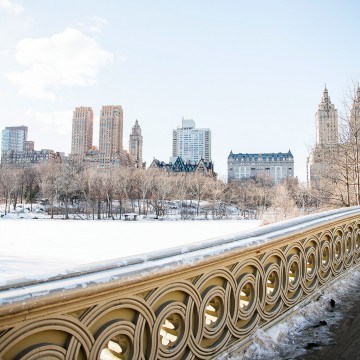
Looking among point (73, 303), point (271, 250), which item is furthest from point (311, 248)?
point (73, 303)

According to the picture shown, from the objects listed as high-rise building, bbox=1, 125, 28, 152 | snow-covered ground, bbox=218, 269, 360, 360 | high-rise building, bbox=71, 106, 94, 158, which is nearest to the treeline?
snow-covered ground, bbox=218, 269, 360, 360

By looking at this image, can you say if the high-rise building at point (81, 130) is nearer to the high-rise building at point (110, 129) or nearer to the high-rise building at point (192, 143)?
the high-rise building at point (110, 129)

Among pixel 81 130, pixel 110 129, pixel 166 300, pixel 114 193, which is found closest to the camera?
pixel 166 300

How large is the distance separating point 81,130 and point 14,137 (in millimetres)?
35728

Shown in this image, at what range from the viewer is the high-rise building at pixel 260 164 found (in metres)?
133

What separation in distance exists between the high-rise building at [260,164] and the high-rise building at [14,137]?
3679 inches

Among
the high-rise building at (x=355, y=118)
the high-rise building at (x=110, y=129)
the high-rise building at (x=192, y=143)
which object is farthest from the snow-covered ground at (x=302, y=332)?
the high-rise building at (x=192, y=143)

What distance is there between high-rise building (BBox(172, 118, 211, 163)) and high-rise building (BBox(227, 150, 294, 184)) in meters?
20.4

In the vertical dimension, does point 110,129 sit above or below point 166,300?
above

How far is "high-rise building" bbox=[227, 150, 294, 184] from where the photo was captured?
13275 cm

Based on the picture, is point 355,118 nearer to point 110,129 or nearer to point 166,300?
point 166,300

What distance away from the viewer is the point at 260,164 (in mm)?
133750

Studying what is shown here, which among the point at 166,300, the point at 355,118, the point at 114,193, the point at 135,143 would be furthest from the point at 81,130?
the point at 166,300

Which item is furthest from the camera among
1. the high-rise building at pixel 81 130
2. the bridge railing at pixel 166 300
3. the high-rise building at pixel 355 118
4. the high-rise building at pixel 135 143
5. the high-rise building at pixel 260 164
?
the high-rise building at pixel 135 143
